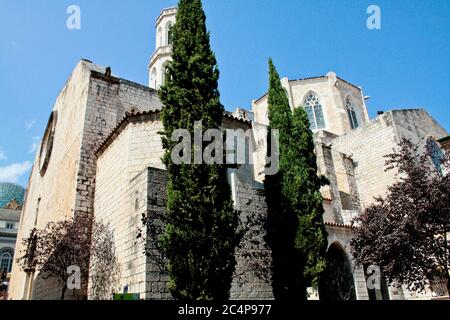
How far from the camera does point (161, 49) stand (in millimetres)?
28266

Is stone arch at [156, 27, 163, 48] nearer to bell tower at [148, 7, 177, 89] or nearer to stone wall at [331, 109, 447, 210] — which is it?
Result: bell tower at [148, 7, 177, 89]

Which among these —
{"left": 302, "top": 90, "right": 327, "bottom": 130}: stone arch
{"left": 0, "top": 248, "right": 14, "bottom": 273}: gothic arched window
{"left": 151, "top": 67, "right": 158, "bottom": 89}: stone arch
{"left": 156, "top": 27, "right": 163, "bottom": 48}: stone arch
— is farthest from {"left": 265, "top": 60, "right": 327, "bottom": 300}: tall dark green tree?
{"left": 0, "top": 248, "right": 14, "bottom": 273}: gothic arched window

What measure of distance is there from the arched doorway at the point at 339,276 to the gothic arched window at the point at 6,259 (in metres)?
47.2

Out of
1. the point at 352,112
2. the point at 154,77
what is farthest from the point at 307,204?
the point at 154,77

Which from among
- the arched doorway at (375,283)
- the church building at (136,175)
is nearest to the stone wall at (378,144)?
the church building at (136,175)

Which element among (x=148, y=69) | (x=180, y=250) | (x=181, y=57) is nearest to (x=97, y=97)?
(x=181, y=57)

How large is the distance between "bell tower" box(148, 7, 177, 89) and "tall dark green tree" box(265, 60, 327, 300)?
18285mm

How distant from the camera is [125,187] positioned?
902 centimetres

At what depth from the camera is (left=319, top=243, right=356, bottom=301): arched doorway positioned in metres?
10.9

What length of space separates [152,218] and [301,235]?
191 inches

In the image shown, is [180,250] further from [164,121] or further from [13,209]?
[13,209]

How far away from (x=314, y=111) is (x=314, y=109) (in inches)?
9.0

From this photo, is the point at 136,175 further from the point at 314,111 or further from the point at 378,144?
the point at 314,111
